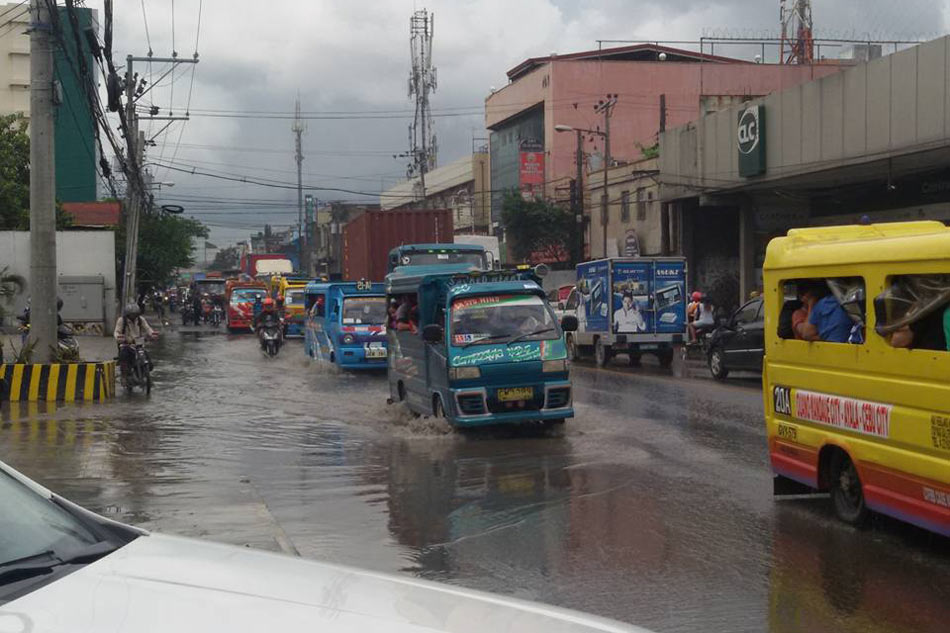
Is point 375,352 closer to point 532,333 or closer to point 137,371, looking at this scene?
point 137,371

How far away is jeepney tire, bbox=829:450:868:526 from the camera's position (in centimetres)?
831

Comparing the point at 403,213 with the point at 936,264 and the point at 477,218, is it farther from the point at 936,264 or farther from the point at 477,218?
the point at 477,218

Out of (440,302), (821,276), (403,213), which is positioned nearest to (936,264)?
(821,276)

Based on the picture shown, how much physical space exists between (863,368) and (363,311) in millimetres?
18975

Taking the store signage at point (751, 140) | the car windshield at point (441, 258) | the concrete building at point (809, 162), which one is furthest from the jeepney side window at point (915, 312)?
the store signage at point (751, 140)

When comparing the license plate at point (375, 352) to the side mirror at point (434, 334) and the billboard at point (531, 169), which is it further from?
the billboard at point (531, 169)

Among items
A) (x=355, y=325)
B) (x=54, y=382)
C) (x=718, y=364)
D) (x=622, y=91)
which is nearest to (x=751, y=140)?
(x=718, y=364)

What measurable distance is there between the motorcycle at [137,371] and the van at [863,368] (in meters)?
13.7

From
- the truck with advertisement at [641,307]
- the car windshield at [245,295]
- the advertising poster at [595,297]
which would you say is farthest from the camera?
the car windshield at [245,295]

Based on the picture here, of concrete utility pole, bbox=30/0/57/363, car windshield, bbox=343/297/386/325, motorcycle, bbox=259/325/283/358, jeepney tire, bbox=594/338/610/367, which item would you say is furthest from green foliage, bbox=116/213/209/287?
concrete utility pole, bbox=30/0/57/363

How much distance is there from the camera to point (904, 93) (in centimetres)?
2638

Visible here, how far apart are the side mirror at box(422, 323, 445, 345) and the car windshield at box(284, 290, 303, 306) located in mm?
27475

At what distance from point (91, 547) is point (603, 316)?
77.7 feet

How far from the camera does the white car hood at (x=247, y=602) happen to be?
2.68 m
